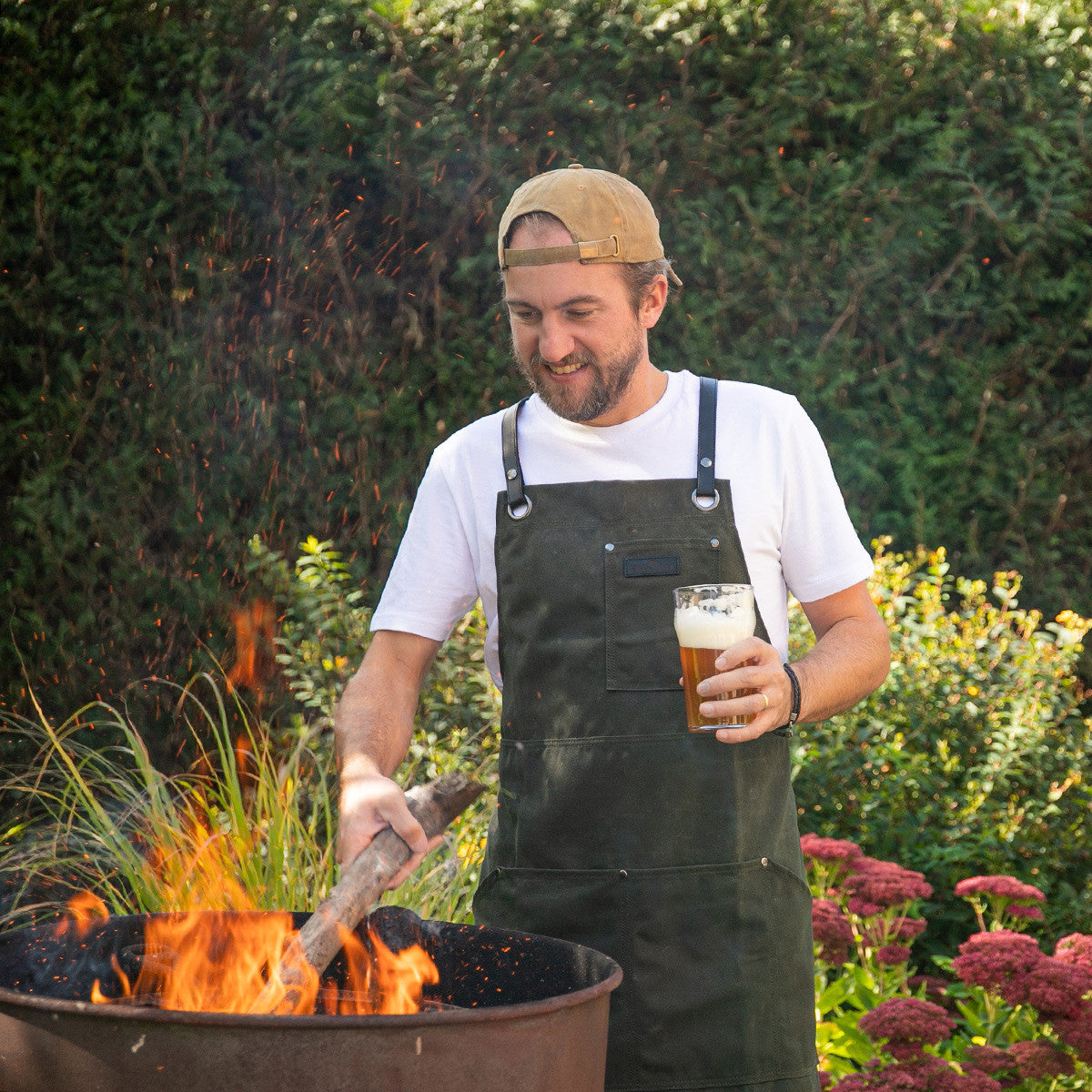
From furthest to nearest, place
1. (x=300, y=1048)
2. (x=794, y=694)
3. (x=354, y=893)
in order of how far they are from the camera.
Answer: (x=794, y=694) → (x=354, y=893) → (x=300, y=1048)

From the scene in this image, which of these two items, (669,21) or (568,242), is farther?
(669,21)

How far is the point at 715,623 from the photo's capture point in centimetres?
184

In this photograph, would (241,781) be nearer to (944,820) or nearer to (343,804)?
(944,820)

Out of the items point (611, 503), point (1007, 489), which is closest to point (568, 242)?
point (611, 503)

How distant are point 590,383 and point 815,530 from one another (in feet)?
1.44

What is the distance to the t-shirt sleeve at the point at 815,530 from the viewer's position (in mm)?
2141

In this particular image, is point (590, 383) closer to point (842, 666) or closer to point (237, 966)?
point (842, 666)

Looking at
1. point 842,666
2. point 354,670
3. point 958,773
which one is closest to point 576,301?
point 842,666

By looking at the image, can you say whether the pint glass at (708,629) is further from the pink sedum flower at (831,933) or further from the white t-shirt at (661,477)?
the pink sedum flower at (831,933)

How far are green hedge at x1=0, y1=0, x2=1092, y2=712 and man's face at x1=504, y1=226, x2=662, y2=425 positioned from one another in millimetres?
2457

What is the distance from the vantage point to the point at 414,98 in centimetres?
457

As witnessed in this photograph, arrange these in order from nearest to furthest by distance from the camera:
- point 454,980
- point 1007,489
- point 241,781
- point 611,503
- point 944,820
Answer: point 454,980 < point 611,503 < point 944,820 < point 241,781 < point 1007,489

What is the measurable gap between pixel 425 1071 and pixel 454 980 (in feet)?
A: 1.55

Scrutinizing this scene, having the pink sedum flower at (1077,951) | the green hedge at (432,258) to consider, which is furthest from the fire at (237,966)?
the green hedge at (432,258)
